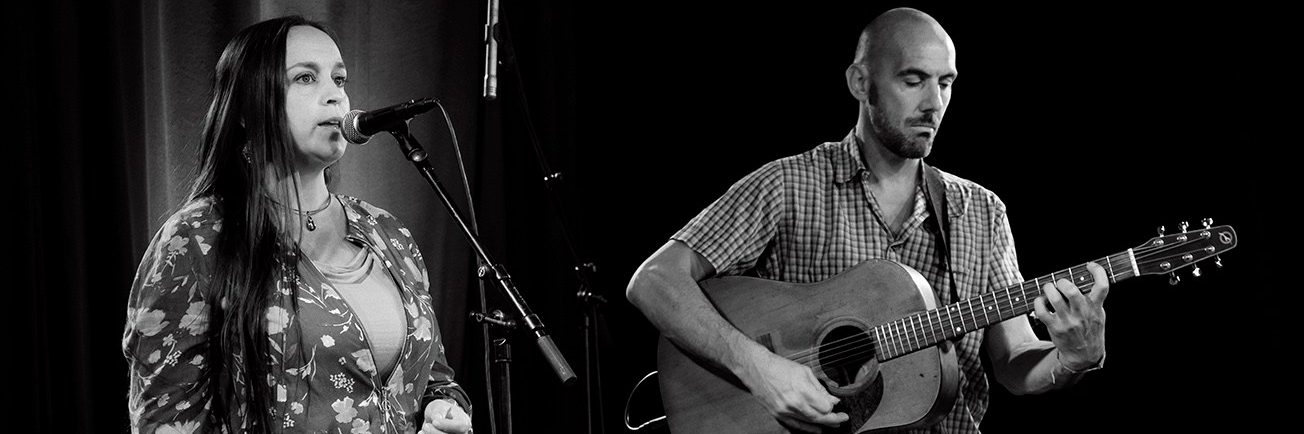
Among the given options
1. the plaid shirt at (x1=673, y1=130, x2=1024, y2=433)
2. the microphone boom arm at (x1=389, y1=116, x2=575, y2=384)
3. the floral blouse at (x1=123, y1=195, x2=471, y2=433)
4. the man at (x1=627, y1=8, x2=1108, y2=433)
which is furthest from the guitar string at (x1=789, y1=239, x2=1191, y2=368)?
the floral blouse at (x1=123, y1=195, x2=471, y2=433)

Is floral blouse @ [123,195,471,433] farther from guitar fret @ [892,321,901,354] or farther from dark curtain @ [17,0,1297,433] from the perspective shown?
guitar fret @ [892,321,901,354]

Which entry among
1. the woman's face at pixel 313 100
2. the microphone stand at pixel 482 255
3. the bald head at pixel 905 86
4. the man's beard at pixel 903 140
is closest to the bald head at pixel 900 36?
the bald head at pixel 905 86

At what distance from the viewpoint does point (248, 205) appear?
83.5 inches

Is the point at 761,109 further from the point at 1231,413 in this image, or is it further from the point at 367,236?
the point at 367,236

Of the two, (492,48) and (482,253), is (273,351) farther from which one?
(492,48)

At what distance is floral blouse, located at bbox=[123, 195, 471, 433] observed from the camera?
1943 mm

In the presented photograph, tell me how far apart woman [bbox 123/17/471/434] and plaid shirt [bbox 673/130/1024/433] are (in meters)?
1.03

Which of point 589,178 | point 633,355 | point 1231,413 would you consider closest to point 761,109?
point 589,178

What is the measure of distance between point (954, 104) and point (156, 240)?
3125 mm

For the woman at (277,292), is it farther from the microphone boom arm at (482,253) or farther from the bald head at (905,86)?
the bald head at (905,86)

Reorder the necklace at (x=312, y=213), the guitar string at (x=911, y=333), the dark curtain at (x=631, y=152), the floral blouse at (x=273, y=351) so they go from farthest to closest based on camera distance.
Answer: the dark curtain at (x=631, y=152), the guitar string at (x=911, y=333), the necklace at (x=312, y=213), the floral blouse at (x=273, y=351)

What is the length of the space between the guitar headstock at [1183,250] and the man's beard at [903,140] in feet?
2.22

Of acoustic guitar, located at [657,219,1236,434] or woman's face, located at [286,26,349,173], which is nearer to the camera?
woman's face, located at [286,26,349,173]

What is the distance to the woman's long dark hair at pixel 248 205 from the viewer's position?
6.55ft
